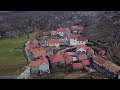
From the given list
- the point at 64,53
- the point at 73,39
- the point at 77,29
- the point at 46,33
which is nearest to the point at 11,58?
the point at 46,33

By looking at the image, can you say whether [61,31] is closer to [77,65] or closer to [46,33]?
[46,33]

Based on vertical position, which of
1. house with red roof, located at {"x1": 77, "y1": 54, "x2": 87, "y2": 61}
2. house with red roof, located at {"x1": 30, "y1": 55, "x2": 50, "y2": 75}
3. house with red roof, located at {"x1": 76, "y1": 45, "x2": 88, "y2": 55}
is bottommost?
house with red roof, located at {"x1": 30, "y1": 55, "x2": 50, "y2": 75}

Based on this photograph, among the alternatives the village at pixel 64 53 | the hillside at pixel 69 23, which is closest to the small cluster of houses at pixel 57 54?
the village at pixel 64 53

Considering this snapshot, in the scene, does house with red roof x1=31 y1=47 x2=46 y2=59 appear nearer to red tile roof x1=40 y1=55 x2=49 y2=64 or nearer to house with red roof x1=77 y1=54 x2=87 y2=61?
red tile roof x1=40 y1=55 x2=49 y2=64

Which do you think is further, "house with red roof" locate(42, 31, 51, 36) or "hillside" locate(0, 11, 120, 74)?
"house with red roof" locate(42, 31, 51, 36)

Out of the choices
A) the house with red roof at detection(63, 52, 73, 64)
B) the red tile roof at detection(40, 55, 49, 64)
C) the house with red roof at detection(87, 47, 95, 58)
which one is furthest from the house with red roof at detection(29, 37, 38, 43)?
the house with red roof at detection(87, 47, 95, 58)

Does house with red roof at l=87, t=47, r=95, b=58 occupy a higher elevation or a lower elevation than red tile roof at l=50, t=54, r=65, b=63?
higher
